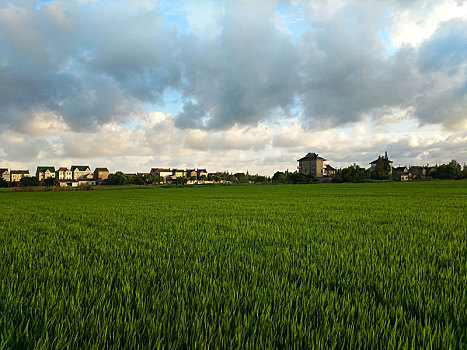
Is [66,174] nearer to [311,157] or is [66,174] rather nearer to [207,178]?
[207,178]

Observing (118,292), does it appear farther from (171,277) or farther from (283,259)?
(283,259)

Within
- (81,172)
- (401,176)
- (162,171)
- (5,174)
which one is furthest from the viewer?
(162,171)

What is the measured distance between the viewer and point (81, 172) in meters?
134

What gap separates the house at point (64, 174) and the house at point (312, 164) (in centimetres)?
11663

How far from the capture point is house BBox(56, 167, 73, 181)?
422 feet

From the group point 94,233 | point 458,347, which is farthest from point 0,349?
point 94,233

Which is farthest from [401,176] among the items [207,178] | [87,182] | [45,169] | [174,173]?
[45,169]

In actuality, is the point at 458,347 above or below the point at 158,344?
below

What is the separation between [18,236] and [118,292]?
20.6 ft

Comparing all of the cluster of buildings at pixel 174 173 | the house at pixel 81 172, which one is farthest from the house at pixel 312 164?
the house at pixel 81 172

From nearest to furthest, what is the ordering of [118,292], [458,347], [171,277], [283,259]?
[458,347], [118,292], [171,277], [283,259]

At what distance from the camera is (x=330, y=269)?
3.73 metres

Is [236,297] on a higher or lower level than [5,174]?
lower

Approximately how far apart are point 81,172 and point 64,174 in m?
7.54
